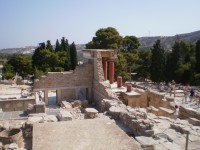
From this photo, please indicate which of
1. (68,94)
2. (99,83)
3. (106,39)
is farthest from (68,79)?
(106,39)

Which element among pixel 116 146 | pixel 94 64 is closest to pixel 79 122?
pixel 116 146

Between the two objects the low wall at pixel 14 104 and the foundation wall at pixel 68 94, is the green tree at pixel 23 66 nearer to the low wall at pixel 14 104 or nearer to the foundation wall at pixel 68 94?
the foundation wall at pixel 68 94

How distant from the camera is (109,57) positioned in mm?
22516

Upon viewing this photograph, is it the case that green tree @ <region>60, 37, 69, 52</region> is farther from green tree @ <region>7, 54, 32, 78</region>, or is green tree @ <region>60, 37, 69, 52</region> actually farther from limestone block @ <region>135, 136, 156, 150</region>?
limestone block @ <region>135, 136, 156, 150</region>

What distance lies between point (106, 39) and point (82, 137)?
81.9 ft

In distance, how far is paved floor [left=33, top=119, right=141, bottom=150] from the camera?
26.8ft

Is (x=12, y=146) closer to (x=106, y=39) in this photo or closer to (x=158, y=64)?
(x=106, y=39)

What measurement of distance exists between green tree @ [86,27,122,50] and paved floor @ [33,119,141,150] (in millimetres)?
23135

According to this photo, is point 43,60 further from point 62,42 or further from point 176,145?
point 176,145

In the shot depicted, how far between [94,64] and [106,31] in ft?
45.0

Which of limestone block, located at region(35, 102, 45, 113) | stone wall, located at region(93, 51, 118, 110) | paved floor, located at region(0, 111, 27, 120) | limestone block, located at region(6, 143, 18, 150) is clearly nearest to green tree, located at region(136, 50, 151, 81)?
stone wall, located at region(93, 51, 118, 110)

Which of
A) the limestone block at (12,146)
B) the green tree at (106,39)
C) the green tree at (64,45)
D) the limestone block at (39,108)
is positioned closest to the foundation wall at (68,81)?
the limestone block at (39,108)

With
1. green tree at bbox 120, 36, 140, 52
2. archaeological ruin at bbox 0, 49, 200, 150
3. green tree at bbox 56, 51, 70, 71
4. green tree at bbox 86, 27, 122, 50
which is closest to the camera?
archaeological ruin at bbox 0, 49, 200, 150

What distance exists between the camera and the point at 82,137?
8977 mm
